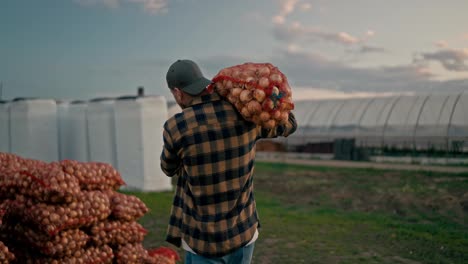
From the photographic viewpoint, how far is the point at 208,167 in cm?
238

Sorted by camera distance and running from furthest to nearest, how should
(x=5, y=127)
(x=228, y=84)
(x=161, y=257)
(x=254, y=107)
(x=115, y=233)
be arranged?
(x=5, y=127) → (x=161, y=257) → (x=115, y=233) → (x=228, y=84) → (x=254, y=107)

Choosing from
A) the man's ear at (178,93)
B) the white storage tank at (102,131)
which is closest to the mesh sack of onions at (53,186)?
the man's ear at (178,93)

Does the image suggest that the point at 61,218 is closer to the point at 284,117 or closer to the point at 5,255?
the point at 5,255

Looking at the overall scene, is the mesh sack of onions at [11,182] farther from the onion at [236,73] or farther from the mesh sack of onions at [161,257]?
the onion at [236,73]

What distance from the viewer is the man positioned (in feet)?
7.80

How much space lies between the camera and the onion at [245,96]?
95.0 inches

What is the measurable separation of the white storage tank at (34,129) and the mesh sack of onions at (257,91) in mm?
11552

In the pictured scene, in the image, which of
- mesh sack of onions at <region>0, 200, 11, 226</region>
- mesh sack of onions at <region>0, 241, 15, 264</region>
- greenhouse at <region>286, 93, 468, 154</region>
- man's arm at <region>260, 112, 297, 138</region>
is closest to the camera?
man's arm at <region>260, 112, 297, 138</region>

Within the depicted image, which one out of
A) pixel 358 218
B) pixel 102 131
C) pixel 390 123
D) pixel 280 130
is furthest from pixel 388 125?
pixel 280 130

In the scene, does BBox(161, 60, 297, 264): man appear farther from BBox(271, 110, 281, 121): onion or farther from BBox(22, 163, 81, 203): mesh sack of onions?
BBox(22, 163, 81, 203): mesh sack of onions

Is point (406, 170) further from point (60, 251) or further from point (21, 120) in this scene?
point (60, 251)

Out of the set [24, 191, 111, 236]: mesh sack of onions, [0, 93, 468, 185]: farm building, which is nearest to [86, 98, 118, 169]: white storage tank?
[0, 93, 468, 185]: farm building

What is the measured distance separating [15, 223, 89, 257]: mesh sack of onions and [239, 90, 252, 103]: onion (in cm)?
257

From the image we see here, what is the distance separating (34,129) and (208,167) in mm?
11722
